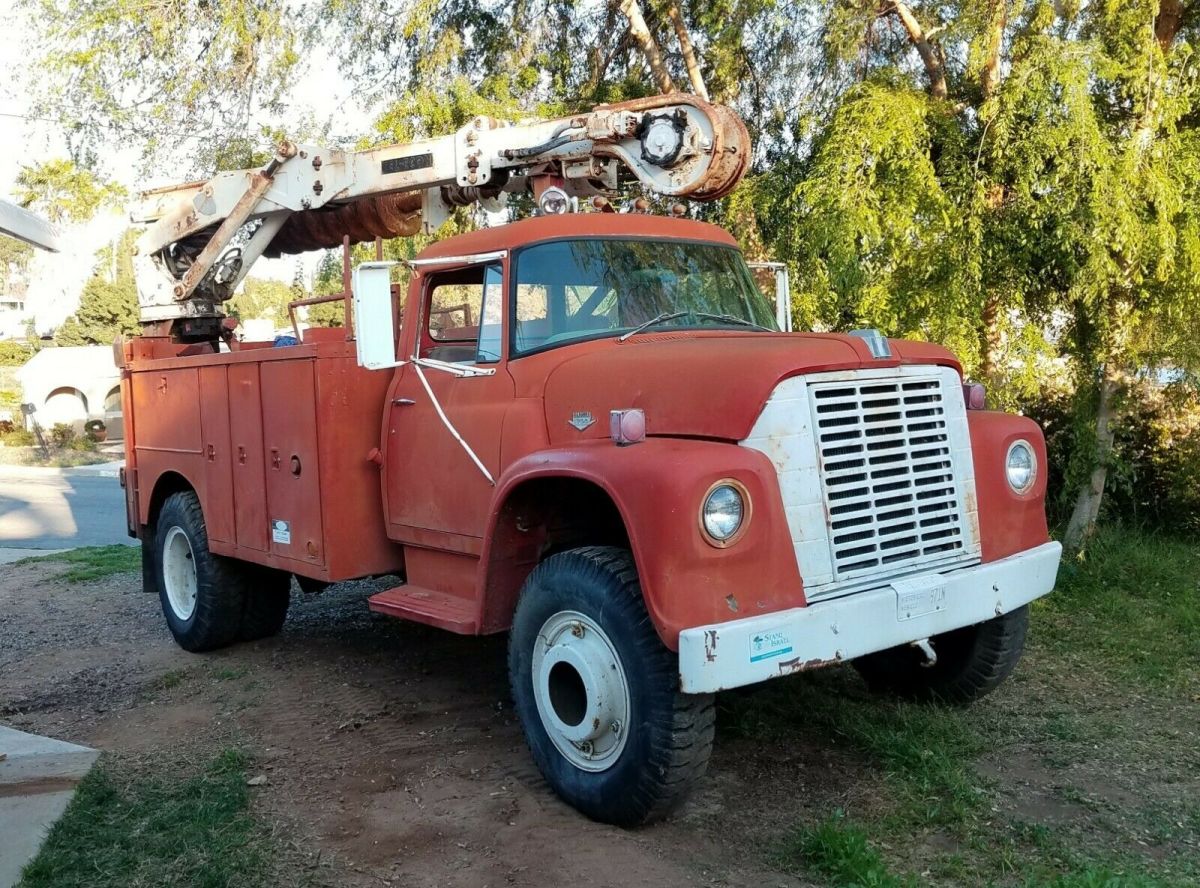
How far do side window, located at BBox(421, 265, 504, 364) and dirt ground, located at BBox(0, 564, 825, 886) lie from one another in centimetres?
182

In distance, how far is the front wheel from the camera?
3939 mm

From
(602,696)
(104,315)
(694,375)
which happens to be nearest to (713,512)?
(694,375)

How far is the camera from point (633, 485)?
389cm

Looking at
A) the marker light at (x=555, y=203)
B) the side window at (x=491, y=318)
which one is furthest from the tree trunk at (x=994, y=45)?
the side window at (x=491, y=318)

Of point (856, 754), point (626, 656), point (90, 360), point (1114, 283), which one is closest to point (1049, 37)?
point (1114, 283)

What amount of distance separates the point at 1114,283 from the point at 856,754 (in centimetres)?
418

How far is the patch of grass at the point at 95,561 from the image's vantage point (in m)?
9.84

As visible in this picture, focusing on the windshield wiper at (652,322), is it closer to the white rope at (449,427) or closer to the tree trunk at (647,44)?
the white rope at (449,427)

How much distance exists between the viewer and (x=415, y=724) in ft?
18.2

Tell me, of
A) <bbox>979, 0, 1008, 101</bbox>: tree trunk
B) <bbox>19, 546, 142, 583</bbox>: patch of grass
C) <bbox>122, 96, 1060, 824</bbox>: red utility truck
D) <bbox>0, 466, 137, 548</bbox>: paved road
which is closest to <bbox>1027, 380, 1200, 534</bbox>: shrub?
<bbox>979, 0, 1008, 101</bbox>: tree trunk

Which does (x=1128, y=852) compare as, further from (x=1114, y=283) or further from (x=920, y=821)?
(x=1114, y=283)

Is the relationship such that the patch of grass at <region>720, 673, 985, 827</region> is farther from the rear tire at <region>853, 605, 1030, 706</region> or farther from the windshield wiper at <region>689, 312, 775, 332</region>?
the windshield wiper at <region>689, 312, 775, 332</region>

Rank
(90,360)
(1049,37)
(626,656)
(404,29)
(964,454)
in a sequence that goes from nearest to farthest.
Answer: (626,656) < (964,454) < (1049,37) < (404,29) < (90,360)

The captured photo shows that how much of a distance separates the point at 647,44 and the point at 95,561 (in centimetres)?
697
